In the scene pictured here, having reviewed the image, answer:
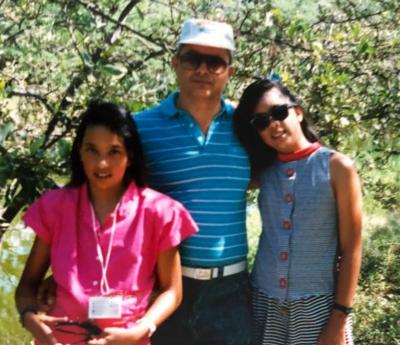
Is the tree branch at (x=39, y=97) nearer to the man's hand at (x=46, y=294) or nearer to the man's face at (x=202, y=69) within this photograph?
the man's face at (x=202, y=69)

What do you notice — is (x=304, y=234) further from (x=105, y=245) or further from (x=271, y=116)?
(x=105, y=245)

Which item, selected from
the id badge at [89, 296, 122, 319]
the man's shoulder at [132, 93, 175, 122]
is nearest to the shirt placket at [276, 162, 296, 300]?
the man's shoulder at [132, 93, 175, 122]

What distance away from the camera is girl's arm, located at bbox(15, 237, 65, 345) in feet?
7.50

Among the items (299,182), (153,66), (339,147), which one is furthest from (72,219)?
(153,66)

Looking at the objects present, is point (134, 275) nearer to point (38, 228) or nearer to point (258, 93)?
point (38, 228)

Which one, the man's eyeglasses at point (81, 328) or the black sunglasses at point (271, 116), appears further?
the black sunglasses at point (271, 116)

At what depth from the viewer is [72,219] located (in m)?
2.31

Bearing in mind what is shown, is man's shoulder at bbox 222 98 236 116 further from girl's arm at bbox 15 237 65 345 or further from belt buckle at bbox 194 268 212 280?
girl's arm at bbox 15 237 65 345

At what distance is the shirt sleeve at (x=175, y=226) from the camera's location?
91.0 inches

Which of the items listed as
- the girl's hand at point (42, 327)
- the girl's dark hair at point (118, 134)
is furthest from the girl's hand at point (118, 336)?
the girl's dark hair at point (118, 134)

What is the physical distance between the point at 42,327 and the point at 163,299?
37 centimetres

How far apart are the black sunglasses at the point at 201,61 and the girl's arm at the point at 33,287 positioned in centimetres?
75

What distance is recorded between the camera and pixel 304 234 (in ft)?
8.32

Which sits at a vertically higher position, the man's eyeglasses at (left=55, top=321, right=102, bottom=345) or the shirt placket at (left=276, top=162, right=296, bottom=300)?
the shirt placket at (left=276, top=162, right=296, bottom=300)
